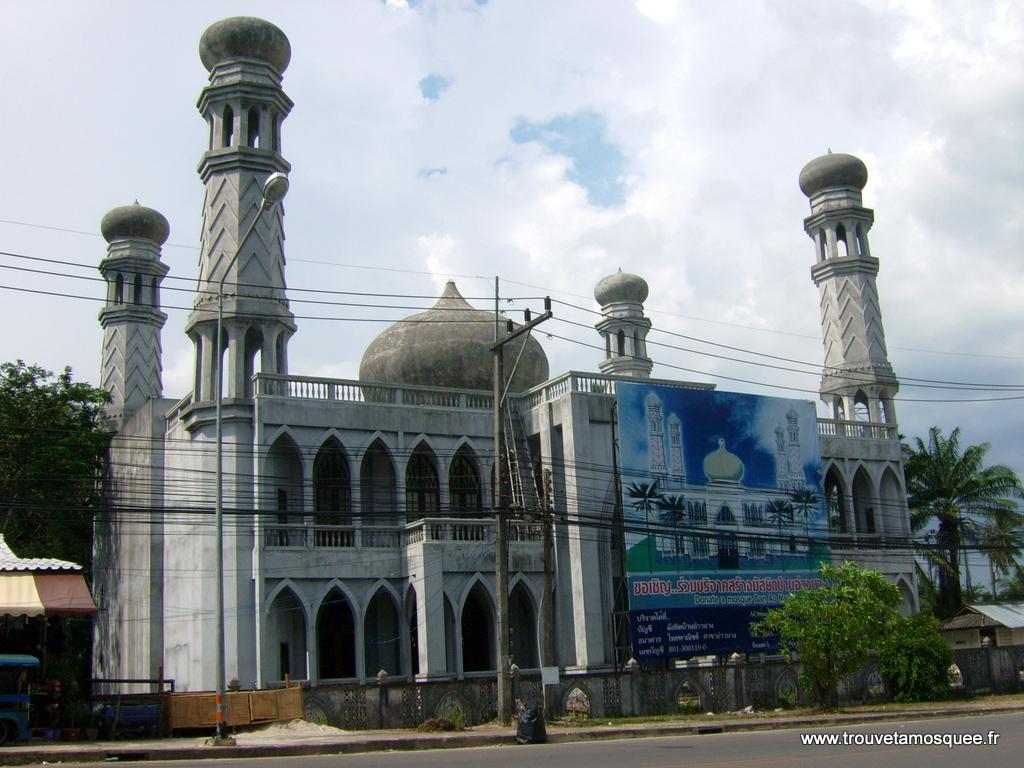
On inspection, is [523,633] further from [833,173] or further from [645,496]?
[833,173]

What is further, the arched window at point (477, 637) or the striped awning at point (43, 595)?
the arched window at point (477, 637)

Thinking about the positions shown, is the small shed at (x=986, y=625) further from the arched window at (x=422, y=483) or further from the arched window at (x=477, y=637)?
the arched window at (x=422, y=483)

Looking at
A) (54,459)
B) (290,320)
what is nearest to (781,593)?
(290,320)

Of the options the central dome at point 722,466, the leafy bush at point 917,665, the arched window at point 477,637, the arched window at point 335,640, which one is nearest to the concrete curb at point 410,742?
the leafy bush at point 917,665

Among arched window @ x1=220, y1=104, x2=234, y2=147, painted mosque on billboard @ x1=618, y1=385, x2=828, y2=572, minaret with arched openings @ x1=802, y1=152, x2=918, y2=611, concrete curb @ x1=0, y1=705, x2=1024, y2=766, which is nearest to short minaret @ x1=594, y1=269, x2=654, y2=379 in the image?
minaret with arched openings @ x1=802, y1=152, x2=918, y2=611

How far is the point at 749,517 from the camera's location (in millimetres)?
34719

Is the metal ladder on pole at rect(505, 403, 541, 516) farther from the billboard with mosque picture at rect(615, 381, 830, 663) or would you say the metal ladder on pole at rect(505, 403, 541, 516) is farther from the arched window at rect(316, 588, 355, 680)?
the arched window at rect(316, 588, 355, 680)

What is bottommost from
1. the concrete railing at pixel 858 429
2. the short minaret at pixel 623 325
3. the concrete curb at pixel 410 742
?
the concrete curb at pixel 410 742

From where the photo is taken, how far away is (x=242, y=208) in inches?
1265

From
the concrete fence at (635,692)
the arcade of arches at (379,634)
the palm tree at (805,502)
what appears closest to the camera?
the concrete fence at (635,692)

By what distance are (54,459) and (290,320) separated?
439 inches

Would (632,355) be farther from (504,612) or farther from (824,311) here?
(504,612)

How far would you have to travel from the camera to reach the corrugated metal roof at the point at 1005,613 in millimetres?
39500

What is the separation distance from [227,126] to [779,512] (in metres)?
20.3
